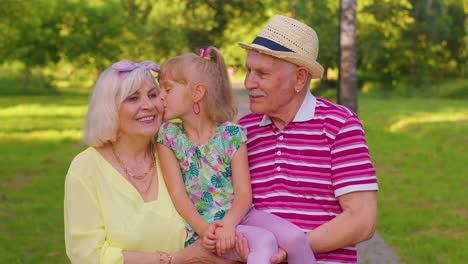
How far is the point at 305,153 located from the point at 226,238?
0.54 metres

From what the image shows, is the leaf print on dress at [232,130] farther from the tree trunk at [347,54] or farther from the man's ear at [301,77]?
the tree trunk at [347,54]

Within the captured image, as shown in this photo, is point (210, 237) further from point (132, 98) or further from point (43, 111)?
point (43, 111)

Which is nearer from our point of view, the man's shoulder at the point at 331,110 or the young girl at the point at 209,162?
the young girl at the point at 209,162

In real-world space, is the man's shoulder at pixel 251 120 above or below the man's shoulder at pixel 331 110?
below

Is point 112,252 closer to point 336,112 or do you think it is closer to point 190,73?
point 190,73

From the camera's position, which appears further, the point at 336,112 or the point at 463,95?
the point at 463,95

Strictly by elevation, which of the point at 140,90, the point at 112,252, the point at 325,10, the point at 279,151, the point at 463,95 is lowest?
the point at 463,95

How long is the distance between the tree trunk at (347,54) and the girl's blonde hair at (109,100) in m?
14.5

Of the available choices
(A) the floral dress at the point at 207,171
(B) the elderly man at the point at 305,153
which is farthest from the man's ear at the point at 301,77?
(A) the floral dress at the point at 207,171

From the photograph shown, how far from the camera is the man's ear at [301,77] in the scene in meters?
4.32

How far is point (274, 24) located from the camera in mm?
4336

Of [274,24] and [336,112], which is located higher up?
[274,24]

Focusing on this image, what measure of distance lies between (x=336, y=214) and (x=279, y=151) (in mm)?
398

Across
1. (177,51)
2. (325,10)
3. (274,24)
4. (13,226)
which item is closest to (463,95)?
(325,10)
